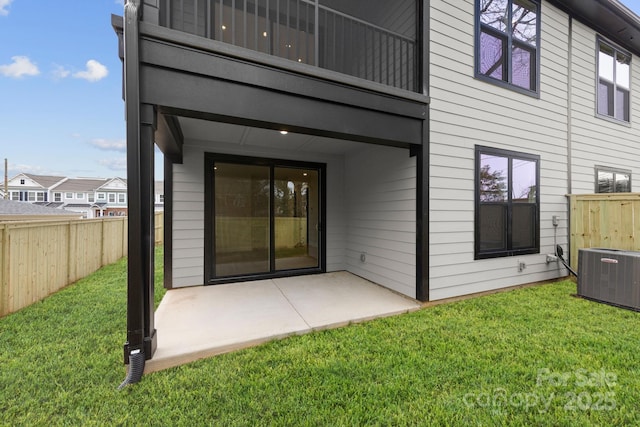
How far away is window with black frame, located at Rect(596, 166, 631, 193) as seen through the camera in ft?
17.7

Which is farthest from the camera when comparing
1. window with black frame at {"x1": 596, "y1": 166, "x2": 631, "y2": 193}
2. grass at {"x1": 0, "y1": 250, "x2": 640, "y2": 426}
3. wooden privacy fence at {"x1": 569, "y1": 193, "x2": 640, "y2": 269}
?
window with black frame at {"x1": 596, "y1": 166, "x2": 631, "y2": 193}

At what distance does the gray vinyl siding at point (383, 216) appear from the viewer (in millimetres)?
3738

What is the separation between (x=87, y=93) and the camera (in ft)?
80.7

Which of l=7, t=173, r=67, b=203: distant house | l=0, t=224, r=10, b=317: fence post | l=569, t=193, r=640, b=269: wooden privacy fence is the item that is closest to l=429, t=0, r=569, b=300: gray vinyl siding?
l=569, t=193, r=640, b=269: wooden privacy fence

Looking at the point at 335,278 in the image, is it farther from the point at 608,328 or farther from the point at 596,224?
the point at 596,224

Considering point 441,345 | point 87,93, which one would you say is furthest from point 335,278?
point 87,93

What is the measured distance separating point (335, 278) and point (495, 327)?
99.0 inches

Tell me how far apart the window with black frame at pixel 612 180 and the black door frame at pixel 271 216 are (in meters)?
5.53

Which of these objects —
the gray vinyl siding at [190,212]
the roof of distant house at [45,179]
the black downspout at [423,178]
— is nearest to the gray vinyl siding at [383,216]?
the black downspout at [423,178]

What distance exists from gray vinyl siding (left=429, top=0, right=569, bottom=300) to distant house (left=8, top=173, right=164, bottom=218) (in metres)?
31.1

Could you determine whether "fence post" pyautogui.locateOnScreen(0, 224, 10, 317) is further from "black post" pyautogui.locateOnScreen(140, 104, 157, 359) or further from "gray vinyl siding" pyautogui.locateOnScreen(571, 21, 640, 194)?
"gray vinyl siding" pyautogui.locateOnScreen(571, 21, 640, 194)

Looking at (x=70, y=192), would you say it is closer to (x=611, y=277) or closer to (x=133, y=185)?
(x=133, y=185)

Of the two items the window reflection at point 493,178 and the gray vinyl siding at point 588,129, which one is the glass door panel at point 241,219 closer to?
the window reflection at point 493,178

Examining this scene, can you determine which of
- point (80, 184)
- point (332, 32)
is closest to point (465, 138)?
point (332, 32)
